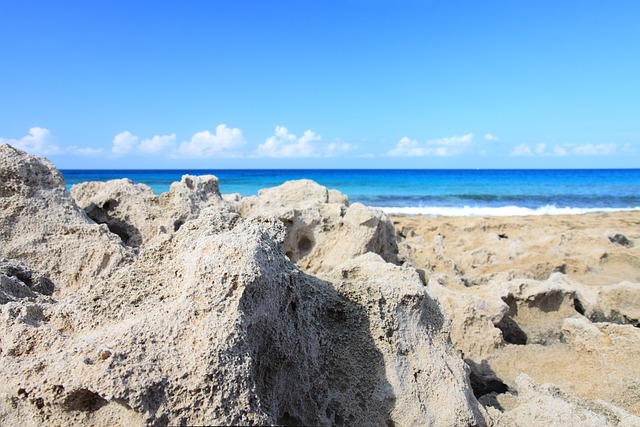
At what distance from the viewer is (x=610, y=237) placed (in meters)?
7.58

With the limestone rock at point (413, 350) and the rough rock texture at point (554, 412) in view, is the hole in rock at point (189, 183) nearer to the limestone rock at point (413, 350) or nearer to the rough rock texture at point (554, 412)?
the limestone rock at point (413, 350)

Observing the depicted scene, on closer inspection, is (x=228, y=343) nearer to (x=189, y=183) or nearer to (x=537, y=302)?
(x=189, y=183)

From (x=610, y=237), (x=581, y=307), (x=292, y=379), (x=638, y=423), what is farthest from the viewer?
(x=610, y=237)

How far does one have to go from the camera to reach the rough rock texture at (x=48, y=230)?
3014 mm

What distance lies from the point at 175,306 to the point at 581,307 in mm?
4316

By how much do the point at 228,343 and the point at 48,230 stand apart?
229cm

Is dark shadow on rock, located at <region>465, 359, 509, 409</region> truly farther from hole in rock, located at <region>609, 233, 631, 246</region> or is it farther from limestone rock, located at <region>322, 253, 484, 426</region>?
hole in rock, located at <region>609, 233, 631, 246</region>

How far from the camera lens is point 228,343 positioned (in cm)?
151

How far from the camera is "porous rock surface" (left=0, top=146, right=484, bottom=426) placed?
1468mm

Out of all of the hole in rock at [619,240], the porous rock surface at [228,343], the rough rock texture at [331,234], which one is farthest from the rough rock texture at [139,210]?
the hole in rock at [619,240]

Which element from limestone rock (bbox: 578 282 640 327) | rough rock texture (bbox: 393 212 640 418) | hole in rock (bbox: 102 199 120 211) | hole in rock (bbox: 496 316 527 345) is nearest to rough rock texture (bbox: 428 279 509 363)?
rough rock texture (bbox: 393 212 640 418)

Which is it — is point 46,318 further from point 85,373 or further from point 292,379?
point 292,379

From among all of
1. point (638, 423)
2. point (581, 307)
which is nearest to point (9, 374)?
point (638, 423)

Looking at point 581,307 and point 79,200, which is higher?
point 79,200
